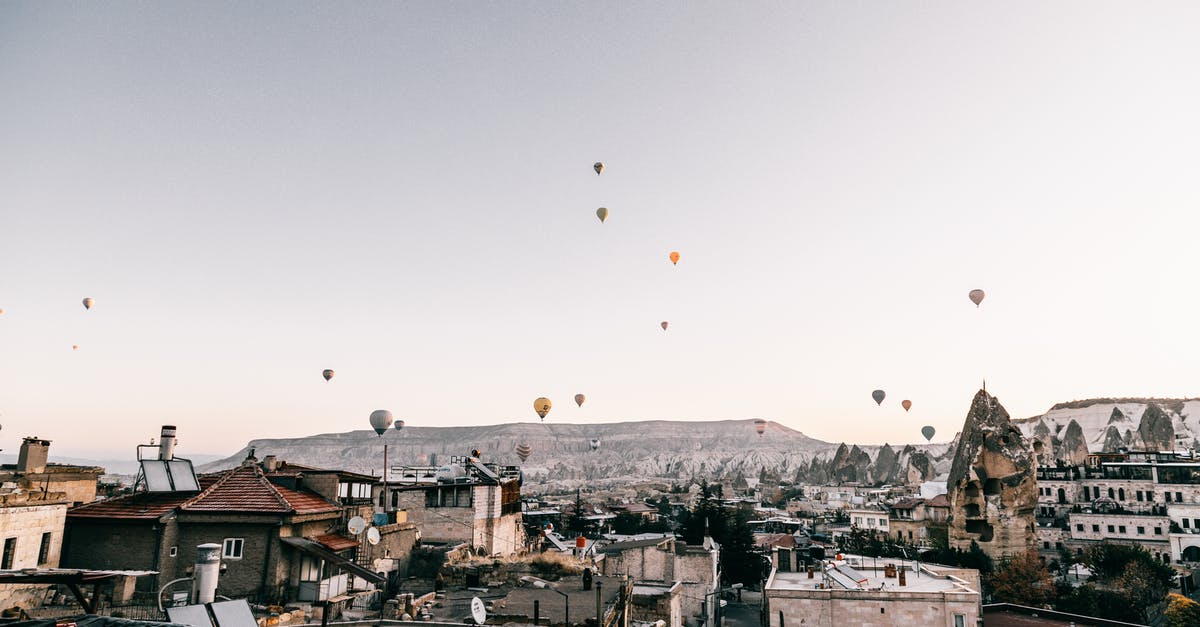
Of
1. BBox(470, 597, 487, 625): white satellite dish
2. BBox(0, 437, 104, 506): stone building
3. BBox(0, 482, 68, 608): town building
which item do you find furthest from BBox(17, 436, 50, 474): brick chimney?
BBox(470, 597, 487, 625): white satellite dish

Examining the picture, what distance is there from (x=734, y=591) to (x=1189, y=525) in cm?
5147

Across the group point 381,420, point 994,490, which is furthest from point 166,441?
point 994,490

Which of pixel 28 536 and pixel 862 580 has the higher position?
pixel 28 536

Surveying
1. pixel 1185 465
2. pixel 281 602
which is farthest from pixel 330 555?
pixel 1185 465

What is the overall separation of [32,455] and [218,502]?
56.3ft

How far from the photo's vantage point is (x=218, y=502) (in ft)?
90.3

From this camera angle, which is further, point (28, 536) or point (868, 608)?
point (868, 608)

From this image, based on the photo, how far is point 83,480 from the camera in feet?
129

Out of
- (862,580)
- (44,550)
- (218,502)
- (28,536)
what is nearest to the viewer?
(28,536)

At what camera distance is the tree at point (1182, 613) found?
48781 millimetres

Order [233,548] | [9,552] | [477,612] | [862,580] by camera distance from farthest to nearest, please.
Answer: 1. [862,580]
2. [233,548]
3. [9,552]
4. [477,612]

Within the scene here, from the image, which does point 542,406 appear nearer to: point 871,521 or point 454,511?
point 454,511

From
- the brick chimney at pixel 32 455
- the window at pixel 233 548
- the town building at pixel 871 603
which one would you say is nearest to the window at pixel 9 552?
the window at pixel 233 548

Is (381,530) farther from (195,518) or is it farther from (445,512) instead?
(445,512)
